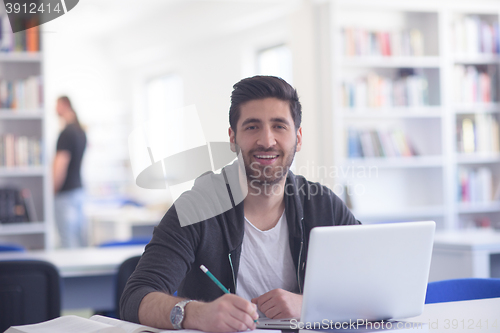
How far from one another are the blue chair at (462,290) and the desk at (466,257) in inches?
36.2

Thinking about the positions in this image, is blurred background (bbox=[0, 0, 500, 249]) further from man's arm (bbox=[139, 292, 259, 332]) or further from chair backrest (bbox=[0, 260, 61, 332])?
man's arm (bbox=[139, 292, 259, 332])

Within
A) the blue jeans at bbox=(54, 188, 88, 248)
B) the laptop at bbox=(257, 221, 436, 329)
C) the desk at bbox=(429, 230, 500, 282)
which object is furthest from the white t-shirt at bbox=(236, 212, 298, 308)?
the blue jeans at bbox=(54, 188, 88, 248)

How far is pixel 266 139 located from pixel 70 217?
3563 mm

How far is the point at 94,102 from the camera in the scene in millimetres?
8875

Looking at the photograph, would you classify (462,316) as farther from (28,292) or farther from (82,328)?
(28,292)

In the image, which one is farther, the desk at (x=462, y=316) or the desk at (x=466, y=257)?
the desk at (x=466, y=257)

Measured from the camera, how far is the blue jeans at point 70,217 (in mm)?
4754

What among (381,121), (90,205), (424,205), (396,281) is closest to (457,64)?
(381,121)

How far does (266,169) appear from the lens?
5.39ft

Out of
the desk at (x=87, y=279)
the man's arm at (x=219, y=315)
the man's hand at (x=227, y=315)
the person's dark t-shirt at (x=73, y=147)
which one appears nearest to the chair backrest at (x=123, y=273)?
the desk at (x=87, y=279)

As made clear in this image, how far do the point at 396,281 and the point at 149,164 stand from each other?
3.28 ft

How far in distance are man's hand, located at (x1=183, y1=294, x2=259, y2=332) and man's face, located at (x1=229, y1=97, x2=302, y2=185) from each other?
571mm

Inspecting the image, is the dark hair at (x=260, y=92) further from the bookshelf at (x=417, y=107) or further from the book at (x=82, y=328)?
the bookshelf at (x=417, y=107)

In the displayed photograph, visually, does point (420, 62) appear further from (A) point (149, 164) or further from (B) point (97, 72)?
(B) point (97, 72)
